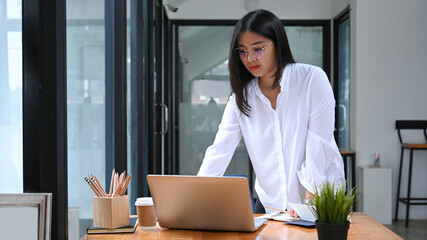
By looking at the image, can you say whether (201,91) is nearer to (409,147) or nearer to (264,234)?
(409,147)

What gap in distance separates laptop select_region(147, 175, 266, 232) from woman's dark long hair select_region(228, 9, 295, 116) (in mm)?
664

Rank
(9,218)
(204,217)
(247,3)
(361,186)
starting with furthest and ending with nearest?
(247,3) → (361,186) → (204,217) → (9,218)

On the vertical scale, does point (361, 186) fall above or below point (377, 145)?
below

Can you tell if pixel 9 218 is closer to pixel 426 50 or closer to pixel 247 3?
pixel 426 50

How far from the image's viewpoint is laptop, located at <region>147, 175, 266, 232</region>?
5.55 feet

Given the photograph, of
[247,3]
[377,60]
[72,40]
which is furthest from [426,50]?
[72,40]

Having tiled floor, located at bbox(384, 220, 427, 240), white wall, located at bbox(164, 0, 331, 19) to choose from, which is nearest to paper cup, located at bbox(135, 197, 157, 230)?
tiled floor, located at bbox(384, 220, 427, 240)

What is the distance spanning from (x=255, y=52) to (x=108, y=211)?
868mm

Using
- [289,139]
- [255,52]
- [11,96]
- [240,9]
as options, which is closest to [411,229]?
[240,9]

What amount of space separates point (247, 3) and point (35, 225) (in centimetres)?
612

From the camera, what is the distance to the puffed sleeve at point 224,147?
7.49 ft

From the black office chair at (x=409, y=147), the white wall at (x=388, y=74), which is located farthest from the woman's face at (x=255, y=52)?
the white wall at (x=388, y=74)

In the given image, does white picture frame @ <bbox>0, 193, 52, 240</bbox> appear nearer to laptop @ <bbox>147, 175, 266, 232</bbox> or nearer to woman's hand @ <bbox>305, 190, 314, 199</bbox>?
laptop @ <bbox>147, 175, 266, 232</bbox>

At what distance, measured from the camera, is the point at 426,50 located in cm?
613
